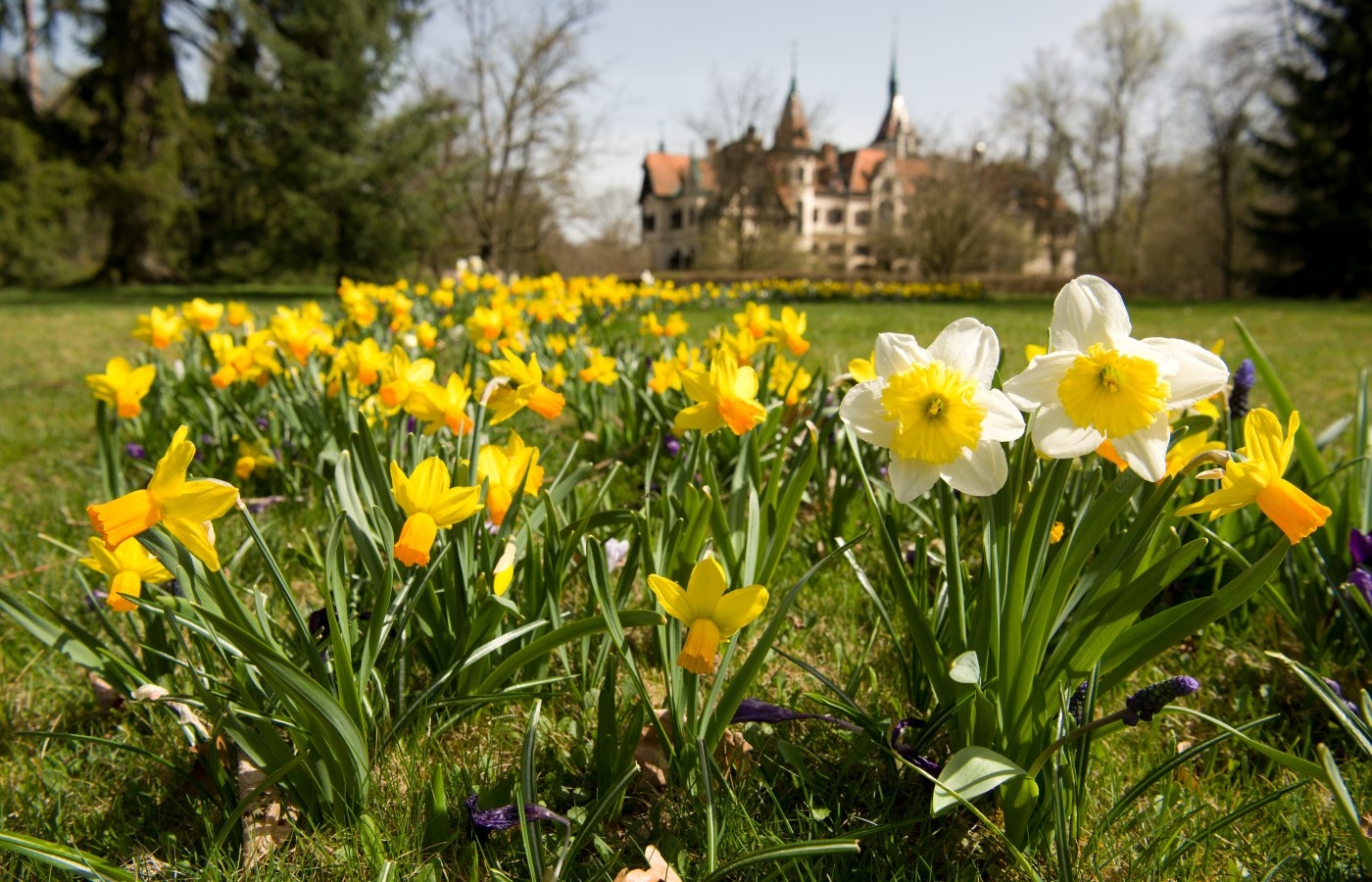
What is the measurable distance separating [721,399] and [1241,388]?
1.23 metres

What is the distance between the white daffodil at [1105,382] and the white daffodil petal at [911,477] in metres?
0.12

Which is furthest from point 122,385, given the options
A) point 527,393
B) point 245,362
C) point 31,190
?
point 31,190

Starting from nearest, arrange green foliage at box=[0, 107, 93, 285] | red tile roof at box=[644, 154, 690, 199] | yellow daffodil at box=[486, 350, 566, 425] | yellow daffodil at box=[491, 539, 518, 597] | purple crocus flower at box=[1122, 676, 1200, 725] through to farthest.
Result: purple crocus flower at box=[1122, 676, 1200, 725] < yellow daffodil at box=[491, 539, 518, 597] < yellow daffodil at box=[486, 350, 566, 425] < green foliage at box=[0, 107, 93, 285] < red tile roof at box=[644, 154, 690, 199]

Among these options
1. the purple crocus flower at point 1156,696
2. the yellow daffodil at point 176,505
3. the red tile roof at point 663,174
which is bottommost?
the purple crocus flower at point 1156,696

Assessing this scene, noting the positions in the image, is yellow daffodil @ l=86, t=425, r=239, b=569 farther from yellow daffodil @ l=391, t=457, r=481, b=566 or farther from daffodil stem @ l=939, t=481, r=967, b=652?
daffodil stem @ l=939, t=481, r=967, b=652

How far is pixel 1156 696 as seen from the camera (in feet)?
2.79

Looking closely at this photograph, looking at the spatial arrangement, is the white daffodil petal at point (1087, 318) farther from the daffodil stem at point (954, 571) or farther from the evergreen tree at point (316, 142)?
the evergreen tree at point (316, 142)

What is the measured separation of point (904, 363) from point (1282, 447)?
41 centimetres

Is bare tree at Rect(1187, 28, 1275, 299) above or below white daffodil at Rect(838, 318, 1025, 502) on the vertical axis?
above

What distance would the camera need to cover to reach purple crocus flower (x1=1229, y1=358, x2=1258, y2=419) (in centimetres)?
168

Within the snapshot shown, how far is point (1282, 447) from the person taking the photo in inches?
34.2

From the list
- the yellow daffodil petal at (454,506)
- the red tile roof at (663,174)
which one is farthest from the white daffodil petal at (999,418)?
the red tile roof at (663,174)

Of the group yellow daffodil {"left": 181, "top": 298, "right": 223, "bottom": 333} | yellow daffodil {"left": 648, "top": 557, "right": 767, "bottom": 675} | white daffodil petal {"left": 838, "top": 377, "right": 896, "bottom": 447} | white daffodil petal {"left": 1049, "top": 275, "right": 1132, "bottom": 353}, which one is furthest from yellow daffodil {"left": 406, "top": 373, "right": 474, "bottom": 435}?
yellow daffodil {"left": 181, "top": 298, "right": 223, "bottom": 333}

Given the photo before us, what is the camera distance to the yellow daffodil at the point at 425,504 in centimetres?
98
